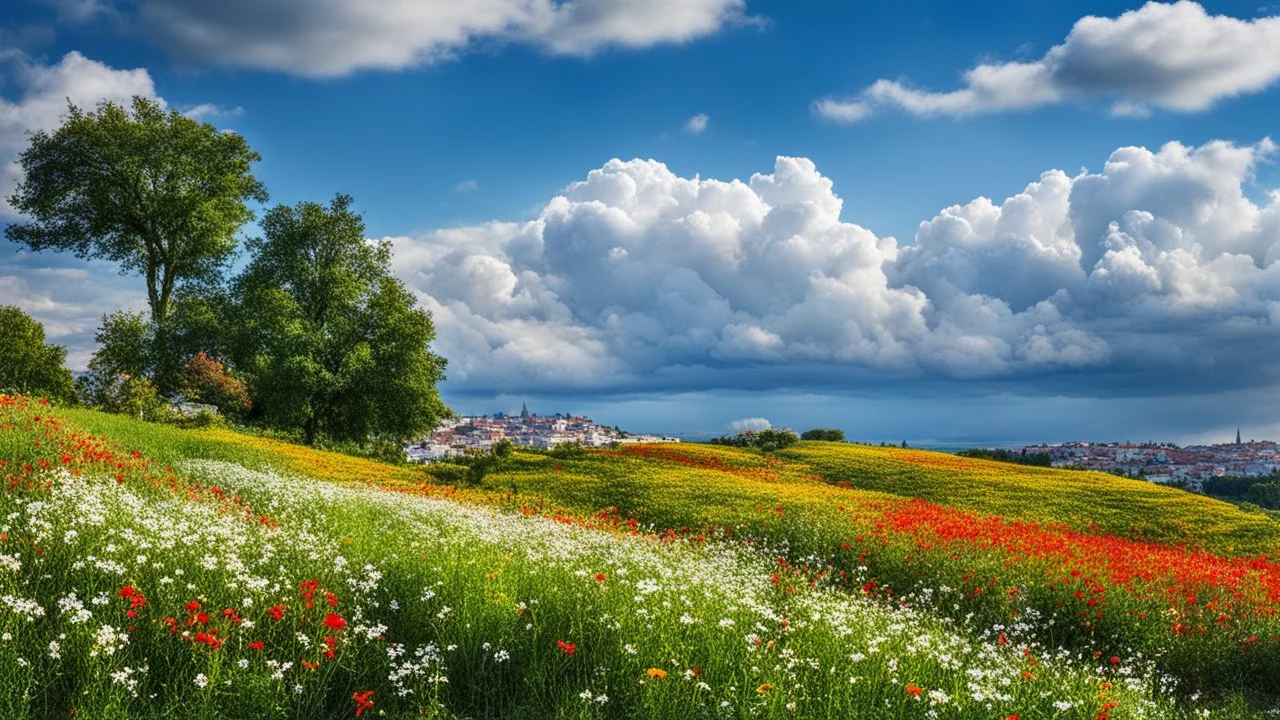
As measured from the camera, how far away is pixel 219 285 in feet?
170

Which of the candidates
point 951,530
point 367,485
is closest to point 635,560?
point 951,530

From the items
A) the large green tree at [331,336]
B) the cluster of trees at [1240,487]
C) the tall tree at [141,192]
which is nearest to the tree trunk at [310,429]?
the large green tree at [331,336]

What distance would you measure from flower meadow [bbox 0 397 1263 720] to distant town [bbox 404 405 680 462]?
30.0m

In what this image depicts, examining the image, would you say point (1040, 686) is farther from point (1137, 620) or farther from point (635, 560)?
point (1137, 620)

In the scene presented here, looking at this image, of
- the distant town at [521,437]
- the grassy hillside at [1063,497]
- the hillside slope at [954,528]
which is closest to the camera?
A: the hillside slope at [954,528]

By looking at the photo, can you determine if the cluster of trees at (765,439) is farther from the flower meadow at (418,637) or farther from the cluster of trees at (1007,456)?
the flower meadow at (418,637)

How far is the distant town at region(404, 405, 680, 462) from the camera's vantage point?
43312 mm

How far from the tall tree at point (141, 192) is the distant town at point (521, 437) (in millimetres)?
18043

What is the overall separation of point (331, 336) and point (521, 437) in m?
15.4

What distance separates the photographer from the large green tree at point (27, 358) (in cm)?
5044

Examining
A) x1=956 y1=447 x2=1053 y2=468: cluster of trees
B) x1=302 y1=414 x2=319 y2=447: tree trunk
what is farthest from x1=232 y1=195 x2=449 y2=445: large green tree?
x1=956 y1=447 x2=1053 y2=468: cluster of trees

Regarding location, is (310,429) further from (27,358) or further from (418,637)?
(418,637)

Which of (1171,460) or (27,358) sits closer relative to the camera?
(27,358)

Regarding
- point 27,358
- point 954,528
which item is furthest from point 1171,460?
Answer: point 27,358
